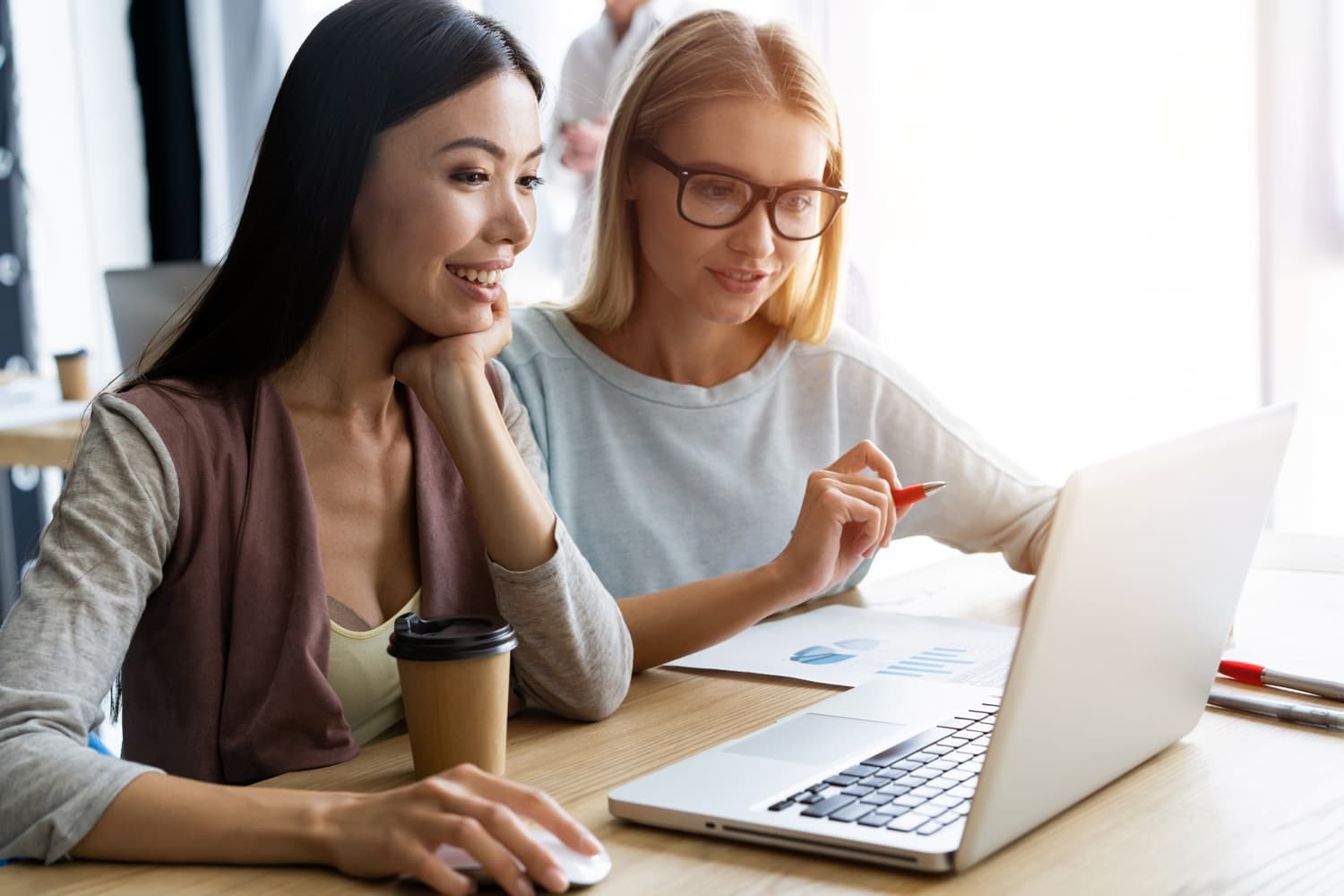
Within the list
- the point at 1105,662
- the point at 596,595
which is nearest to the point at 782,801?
the point at 1105,662

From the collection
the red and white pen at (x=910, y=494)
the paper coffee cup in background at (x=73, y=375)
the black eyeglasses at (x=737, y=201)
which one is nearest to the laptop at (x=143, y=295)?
the paper coffee cup in background at (x=73, y=375)

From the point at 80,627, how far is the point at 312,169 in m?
0.42

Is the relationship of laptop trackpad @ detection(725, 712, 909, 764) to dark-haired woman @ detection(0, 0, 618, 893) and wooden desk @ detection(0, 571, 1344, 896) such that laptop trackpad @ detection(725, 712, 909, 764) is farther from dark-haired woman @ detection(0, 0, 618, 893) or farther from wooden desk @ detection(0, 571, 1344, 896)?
dark-haired woman @ detection(0, 0, 618, 893)

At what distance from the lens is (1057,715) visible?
29.9 inches

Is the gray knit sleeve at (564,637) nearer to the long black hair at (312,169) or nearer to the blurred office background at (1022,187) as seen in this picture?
the long black hair at (312,169)

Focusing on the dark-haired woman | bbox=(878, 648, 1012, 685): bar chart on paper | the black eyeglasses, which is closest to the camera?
the dark-haired woman

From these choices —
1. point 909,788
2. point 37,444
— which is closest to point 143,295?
point 37,444

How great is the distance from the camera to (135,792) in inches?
32.4

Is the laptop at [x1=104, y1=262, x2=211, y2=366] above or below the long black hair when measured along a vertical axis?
below

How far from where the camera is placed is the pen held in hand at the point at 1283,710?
3.33 ft

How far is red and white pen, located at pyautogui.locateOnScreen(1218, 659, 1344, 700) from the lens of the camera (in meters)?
1.08

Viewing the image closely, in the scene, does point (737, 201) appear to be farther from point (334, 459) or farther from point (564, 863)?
point (564, 863)

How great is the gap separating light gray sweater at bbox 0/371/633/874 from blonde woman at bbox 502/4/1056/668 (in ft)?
1.31

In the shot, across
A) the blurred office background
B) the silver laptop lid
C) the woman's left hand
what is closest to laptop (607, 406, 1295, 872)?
the silver laptop lid
